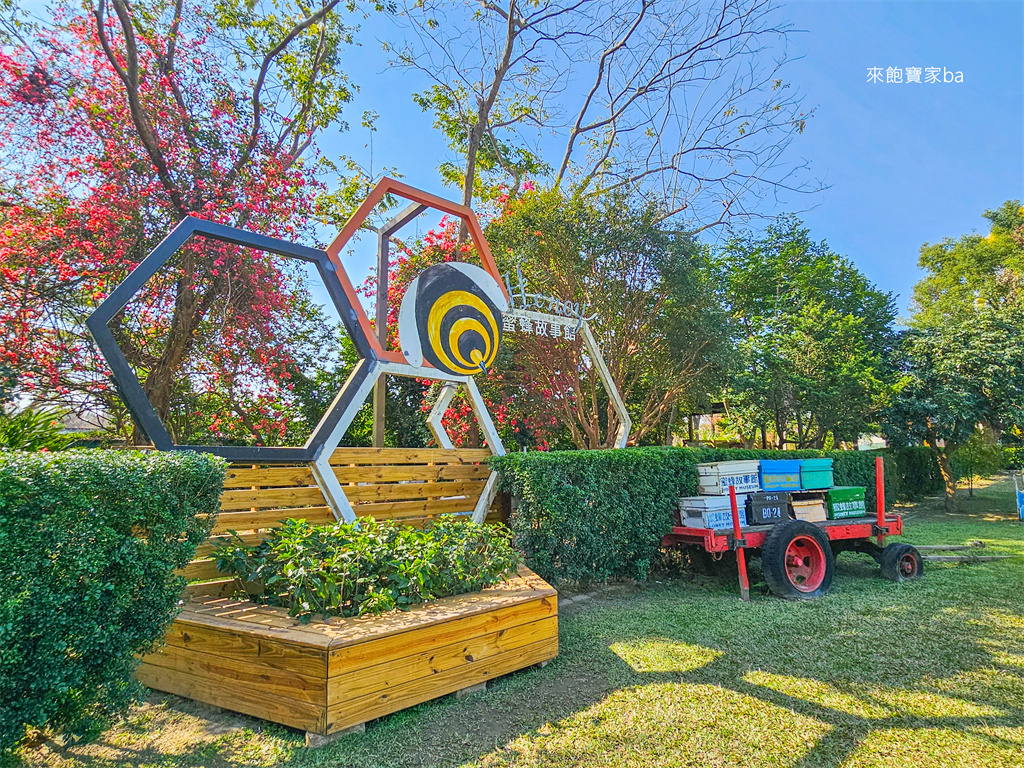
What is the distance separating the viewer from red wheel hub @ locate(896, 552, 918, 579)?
612cm

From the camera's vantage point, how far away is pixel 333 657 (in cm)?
259

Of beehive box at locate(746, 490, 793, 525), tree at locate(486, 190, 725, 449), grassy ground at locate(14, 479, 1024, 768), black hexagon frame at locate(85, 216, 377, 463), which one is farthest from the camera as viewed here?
tree at locate(486, 190, 725, 449)

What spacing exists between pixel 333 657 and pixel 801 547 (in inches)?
205

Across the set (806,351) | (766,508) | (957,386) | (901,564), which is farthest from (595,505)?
(957,386)

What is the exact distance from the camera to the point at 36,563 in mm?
2092

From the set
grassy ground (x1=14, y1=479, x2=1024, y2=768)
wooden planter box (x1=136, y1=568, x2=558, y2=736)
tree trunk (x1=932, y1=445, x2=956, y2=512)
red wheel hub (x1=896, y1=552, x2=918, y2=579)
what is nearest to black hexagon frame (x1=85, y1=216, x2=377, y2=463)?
wooden planter box (x1=136, y1=568, x2=558, y2=736)

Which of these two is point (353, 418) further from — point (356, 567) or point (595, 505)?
point (595, 505)

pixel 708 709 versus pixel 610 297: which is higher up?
pixel 610 297

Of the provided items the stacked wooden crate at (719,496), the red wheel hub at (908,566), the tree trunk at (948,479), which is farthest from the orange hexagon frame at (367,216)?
the tree trunk at (948,479)

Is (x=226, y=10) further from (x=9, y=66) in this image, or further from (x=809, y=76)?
(x=809, y=76)

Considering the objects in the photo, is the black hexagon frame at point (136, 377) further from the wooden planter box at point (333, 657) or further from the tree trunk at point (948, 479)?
the tree trunk at point (948, 479)

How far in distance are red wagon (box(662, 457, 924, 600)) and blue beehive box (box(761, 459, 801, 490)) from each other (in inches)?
18.6

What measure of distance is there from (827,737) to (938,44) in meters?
10.00

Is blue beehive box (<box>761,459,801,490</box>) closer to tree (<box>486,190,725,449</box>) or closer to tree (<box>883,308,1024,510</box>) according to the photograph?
tree (<box>486,190,725,449</box>)
